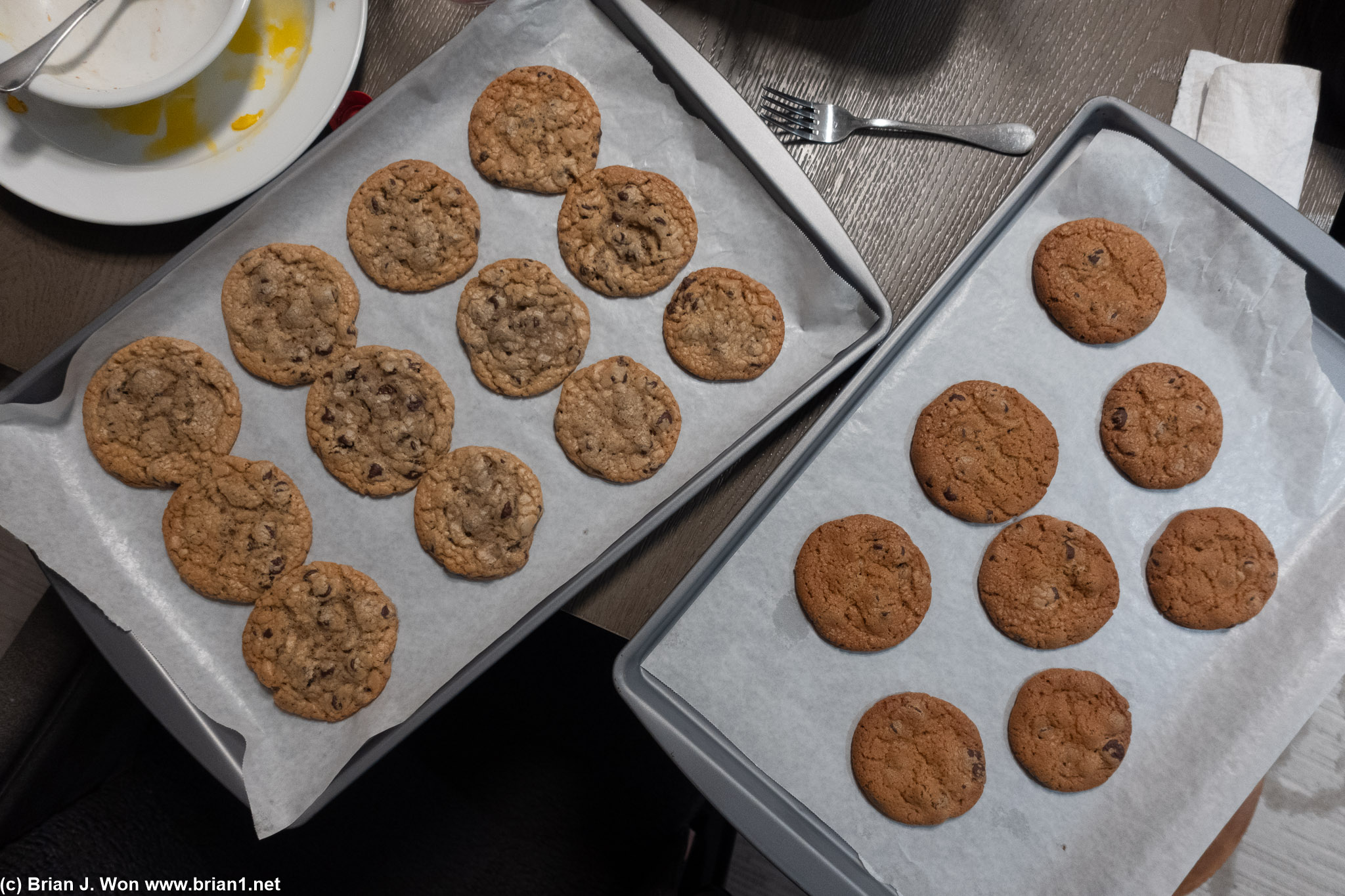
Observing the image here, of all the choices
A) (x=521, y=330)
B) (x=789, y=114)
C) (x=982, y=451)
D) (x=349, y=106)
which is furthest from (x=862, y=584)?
(x=349, y=106)

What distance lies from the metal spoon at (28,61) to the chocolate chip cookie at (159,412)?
1.25ft

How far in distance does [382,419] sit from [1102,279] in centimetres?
122

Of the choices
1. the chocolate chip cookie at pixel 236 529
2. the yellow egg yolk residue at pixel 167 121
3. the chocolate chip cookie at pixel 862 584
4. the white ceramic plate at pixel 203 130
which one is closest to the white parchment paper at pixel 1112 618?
the chocolate chip cookie at pixel 862 584

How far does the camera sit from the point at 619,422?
1196mm

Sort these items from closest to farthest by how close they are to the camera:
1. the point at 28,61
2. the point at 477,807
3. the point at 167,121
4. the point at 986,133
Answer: the point at 28,61, the point at 167,121, the point at 986,133, the point at 477,807

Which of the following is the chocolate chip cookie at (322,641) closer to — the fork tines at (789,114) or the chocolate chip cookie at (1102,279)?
the fork tines at (789,114)

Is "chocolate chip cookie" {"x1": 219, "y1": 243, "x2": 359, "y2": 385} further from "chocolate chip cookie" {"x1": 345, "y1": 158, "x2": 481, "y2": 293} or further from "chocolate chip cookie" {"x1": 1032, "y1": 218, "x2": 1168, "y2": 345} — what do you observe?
"chocolate chip cookie" {"x1": 1032, "y1": 218, "x2": 1168, "y2": 345}

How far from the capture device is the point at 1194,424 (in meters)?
1.19

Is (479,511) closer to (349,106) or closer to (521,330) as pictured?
(521,330)

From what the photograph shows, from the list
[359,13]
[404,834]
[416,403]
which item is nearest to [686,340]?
[416,403]

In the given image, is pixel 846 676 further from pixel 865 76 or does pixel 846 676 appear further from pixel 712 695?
pixel 865 76

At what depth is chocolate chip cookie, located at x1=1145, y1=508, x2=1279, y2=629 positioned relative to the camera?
1.20m

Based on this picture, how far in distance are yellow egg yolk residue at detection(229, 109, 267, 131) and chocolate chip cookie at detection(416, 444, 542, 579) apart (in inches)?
23.7

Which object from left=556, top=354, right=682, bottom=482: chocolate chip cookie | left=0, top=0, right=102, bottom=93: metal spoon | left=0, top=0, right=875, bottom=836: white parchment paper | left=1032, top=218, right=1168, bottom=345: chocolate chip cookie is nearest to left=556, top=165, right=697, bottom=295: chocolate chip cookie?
left=0, top=0, right=875, bottom=836: white parchment paper
